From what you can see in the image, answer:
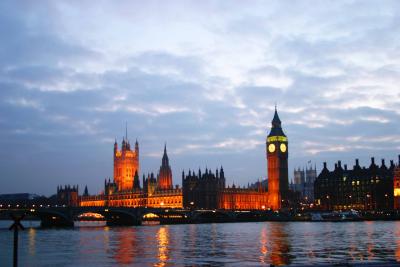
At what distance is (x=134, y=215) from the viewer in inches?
5335

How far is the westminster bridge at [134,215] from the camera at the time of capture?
124 metres

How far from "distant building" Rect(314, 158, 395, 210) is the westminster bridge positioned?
126 feet

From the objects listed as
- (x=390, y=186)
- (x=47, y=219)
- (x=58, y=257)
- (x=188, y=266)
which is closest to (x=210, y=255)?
(x=188, y=266)

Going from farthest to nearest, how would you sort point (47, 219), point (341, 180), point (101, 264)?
1. point (341, 180)
2. point (47, 219)
3. point (101, 264)

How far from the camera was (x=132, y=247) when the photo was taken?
5956cm

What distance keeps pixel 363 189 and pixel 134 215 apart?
84.9m

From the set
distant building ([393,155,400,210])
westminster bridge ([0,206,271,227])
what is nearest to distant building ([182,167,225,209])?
westminster bridge ([0,206,271,227])

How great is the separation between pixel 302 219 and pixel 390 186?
39.1m

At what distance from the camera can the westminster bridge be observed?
124 meters

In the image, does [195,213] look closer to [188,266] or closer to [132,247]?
[132,247]

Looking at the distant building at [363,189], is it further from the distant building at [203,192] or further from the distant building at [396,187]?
the distant building at [203,192]

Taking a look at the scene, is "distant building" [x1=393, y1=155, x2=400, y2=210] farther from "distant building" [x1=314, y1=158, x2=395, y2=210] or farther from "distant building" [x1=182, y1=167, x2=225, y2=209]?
"distant building" [x1=182, y1=167, x2=225, y2=209]

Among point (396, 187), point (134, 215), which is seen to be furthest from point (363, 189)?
point (134, 215)

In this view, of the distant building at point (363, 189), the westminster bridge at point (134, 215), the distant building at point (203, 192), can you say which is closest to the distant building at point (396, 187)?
the distant building at point (363, 189)
